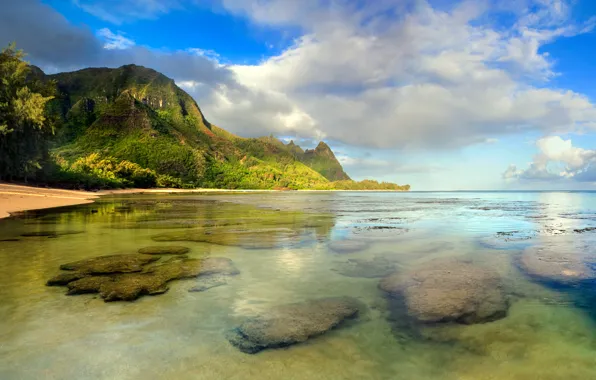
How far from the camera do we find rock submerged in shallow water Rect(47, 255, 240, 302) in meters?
8.31

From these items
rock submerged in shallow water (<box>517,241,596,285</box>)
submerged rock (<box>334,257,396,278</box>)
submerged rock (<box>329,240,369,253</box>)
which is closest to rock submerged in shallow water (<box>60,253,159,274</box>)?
submerged rock (<box>334,257,396,278</box>)

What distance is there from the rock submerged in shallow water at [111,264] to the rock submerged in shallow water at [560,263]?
12989 mm

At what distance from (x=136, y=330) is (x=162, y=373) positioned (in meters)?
1.78

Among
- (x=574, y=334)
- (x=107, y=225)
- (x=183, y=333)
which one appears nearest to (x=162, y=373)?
(x=183, y=333)

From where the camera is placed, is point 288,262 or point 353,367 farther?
point 288,262

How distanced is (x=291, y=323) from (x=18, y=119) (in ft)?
208

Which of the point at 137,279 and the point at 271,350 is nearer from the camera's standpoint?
the point at 271,350

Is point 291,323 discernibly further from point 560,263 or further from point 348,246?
point 560,263

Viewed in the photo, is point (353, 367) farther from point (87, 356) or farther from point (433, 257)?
point (433, 257)

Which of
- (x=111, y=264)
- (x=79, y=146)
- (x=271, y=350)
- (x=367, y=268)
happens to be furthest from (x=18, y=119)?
(x=79, y=146)

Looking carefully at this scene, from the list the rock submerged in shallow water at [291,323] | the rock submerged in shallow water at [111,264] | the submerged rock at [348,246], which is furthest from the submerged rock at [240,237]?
the rock submerged in shallow water at [291,323]

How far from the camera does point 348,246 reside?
15938mm

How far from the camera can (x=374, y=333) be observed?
634cm

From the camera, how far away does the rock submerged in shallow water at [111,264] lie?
10250mm
